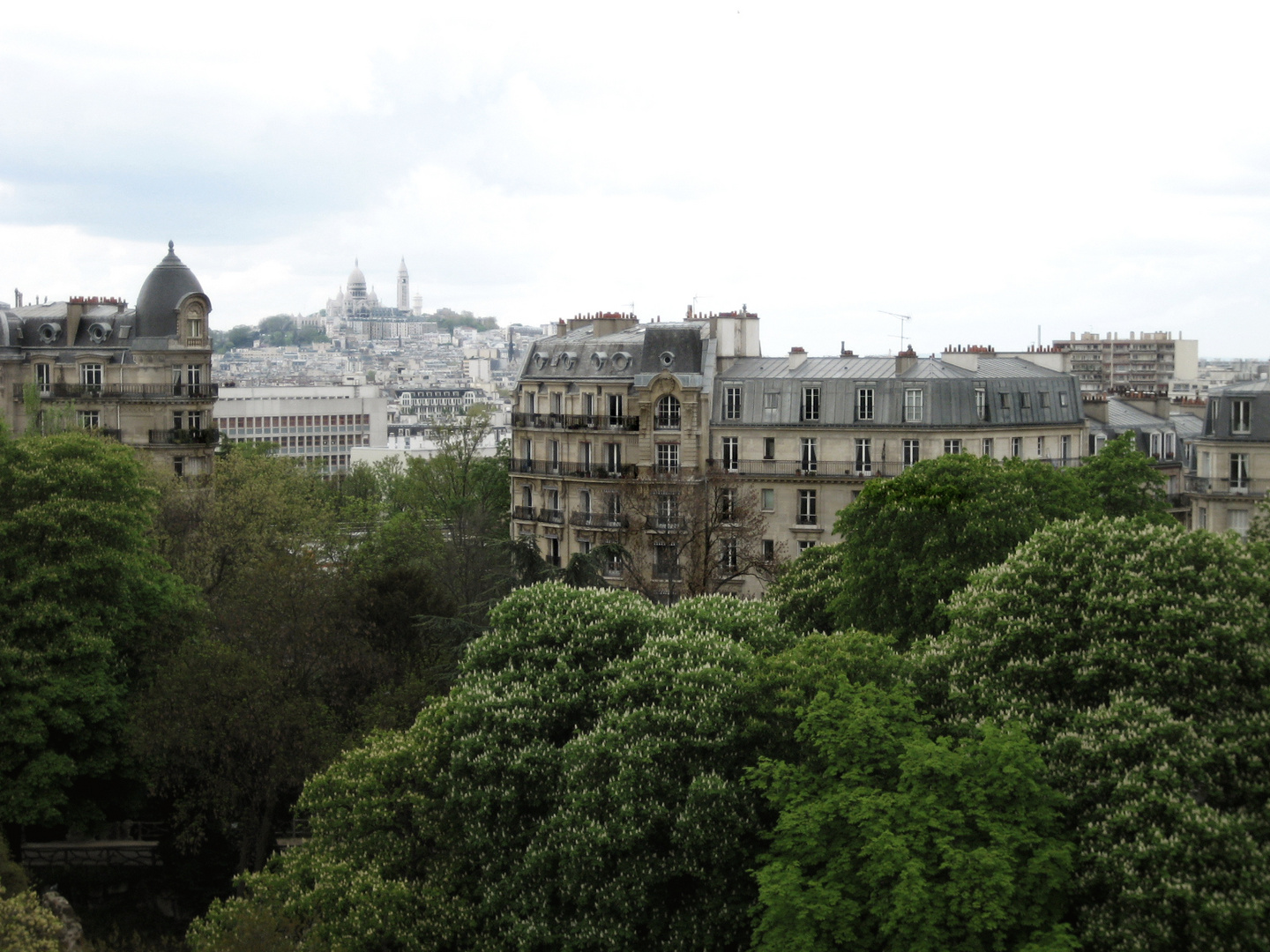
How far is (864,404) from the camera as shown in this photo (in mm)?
63969

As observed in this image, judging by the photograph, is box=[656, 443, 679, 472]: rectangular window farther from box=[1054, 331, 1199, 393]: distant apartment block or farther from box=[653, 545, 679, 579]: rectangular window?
box=[1054, 331, 1199, 393]: distant apartment block

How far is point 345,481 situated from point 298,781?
76.6 metres

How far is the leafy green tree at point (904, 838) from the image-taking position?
2553cm

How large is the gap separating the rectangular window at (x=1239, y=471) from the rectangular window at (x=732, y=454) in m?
20.4

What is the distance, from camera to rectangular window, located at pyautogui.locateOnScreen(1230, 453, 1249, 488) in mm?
63688

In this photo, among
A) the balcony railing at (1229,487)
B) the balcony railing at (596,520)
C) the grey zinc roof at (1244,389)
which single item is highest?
the grey zinc roof at (1244,389)

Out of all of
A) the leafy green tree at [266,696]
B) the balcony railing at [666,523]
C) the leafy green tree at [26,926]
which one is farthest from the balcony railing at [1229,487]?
the leafy green tree at [26,926]

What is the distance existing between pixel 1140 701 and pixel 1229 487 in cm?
4047

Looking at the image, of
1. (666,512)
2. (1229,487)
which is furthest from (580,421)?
(1229,487)

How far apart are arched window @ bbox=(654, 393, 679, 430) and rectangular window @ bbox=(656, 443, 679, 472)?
783 mm

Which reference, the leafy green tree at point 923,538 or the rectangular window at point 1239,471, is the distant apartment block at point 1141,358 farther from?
the leafy green tree at point 923,538

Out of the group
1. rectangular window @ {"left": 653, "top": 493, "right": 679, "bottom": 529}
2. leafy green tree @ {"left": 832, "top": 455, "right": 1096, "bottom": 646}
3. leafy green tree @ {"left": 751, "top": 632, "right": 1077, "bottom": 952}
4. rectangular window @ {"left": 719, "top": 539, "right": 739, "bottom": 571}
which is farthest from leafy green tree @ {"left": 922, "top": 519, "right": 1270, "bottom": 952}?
rectangular window @ {"left": 653, "top": 493, "right": 679, "bottom": 529}

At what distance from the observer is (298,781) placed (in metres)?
43.6

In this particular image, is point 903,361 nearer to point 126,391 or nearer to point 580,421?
point 580,421
